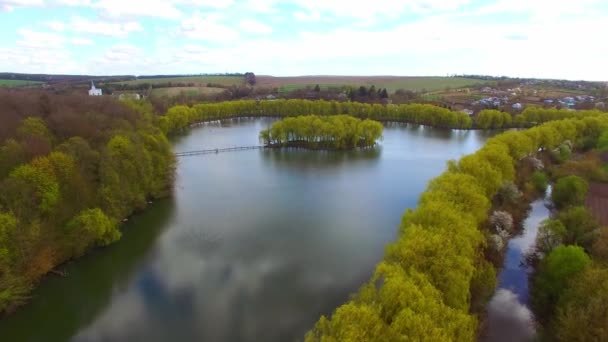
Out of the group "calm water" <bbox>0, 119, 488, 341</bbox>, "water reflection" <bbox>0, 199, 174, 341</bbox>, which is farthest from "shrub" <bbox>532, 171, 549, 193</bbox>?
"water reflection" <bbox>0, 199, 174, 341</bbox>

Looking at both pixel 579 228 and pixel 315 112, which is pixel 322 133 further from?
pixel 579 228

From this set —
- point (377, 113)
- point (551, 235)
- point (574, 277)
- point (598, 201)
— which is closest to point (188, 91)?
point (377, 113)

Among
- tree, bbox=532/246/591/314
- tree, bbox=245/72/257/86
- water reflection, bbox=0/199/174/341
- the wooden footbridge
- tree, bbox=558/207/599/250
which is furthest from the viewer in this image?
tree, bbox=245/72/257/86

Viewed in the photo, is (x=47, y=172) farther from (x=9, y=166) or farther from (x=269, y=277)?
(x=269, y=277)

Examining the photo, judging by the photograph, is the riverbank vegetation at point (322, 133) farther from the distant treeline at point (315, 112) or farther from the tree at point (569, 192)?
the tree at point (569, 192)

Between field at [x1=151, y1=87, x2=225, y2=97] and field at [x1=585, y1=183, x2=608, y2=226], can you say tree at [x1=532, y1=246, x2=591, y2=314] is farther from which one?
field at [x1=151, y1=87, x2=225, y2=97]

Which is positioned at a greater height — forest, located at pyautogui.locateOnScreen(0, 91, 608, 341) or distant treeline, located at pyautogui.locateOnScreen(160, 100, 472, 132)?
distant treeline, located at pyautogui.locateOnScreen(160, 100, 472, 132)
